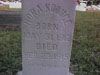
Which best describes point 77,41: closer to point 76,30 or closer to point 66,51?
point 76,30

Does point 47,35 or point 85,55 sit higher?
point 47,35

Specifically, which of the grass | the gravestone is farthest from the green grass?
the gravestone

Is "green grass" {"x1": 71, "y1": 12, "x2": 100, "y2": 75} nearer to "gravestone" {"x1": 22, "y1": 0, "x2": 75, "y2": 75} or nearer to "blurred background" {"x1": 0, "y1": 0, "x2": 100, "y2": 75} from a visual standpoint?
"blurred background" {"x1": 0, "y1": 0, "x2": 100, "y2": 75}

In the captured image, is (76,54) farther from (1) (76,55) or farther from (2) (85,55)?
(2) (85,55)

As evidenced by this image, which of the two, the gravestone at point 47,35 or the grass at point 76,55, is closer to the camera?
the gravestone at point 47,35

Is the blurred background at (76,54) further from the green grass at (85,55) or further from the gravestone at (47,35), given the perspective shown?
the gravestone at (47,35)

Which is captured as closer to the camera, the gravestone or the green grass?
the gravestone

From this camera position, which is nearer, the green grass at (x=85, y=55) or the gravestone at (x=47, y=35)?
the gravestone at (x=47, y=35)

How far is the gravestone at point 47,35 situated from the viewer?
230 cm

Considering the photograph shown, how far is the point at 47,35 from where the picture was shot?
245cm

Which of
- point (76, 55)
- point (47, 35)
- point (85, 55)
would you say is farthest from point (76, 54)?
point (47, 35)

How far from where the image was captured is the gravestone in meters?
2.30

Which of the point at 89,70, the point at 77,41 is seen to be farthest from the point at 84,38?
the point at 89,70

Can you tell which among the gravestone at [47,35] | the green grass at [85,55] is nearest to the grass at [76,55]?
the green grass at [85,55]
